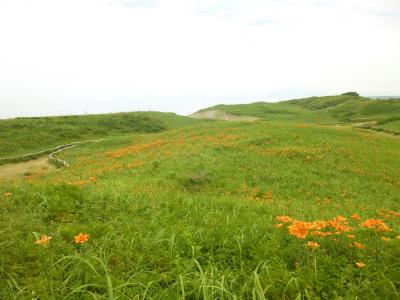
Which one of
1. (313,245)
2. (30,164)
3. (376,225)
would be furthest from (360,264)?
(30,164)

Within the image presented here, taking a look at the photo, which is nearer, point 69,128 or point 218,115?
point 69,128

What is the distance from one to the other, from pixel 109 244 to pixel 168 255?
0.99 metres

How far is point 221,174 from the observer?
1672cm

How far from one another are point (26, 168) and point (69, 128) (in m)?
16.0

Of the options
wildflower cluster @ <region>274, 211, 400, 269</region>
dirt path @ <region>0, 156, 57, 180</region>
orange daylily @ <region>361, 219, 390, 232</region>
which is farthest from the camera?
dirt path @ <region>0, 156, 57, 180</region>

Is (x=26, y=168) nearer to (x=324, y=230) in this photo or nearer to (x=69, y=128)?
(x=69, y=128)

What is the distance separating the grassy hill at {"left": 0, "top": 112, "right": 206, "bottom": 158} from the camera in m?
35.3

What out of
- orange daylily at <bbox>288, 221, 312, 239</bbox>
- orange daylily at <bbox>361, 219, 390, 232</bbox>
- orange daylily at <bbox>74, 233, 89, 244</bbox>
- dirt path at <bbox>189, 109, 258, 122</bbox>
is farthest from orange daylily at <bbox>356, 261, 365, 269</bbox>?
dirt path at <bbox>189, 109, 258, 122</bbox>

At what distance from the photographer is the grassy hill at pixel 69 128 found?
116 ft

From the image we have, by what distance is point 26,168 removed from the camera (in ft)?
89.6

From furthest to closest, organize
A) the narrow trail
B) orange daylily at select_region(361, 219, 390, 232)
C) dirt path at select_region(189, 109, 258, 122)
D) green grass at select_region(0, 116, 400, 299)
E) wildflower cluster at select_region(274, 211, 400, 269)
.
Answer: dirt path at select_region(189, 109, 258, 122) → the narrow trail → orange daylily at select_region(361, 219, 390, 232) → wildflower cluster at select_region(274, 211, 400, 269) → green grass at select_region(0, 116, 400, 299)

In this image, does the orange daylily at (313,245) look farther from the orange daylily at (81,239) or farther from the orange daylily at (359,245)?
the orange daylily at (81,239)

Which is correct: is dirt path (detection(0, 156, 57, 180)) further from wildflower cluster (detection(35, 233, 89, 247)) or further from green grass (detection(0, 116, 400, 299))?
wildflower cluster (detection(35, 233, 89, 247))

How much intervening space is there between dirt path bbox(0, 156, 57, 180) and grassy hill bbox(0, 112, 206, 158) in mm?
3924
